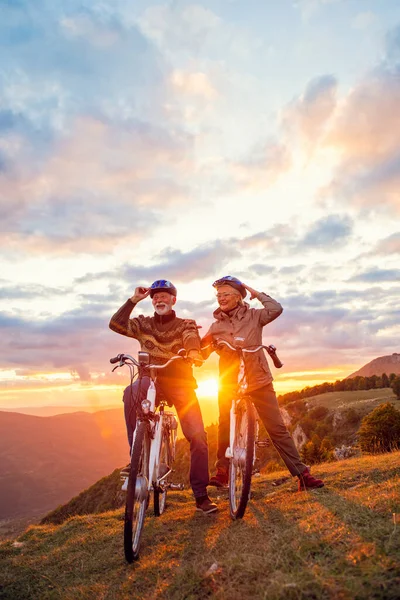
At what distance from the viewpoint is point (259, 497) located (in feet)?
25.6

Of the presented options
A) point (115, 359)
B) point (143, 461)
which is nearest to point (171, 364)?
point (115, 359)

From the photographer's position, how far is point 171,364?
691 centimetres

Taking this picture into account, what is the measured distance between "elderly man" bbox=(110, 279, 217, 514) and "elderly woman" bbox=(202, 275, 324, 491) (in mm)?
637

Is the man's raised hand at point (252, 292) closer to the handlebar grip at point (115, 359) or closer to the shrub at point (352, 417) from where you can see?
the handlebar grip at point (115, 359)

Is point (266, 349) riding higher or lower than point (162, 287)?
lower

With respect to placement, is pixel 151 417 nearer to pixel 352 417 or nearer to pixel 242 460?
pixel 242 460

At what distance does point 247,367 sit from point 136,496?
2770mm

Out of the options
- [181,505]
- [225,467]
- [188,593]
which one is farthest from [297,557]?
[181,505]

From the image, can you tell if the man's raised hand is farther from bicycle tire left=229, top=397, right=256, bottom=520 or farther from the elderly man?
bicycle tire left=229, top=397, right=256, bottom=520

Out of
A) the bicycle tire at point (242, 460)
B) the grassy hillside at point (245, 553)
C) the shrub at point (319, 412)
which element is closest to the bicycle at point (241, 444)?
the bicycle tire at point (242, 460)

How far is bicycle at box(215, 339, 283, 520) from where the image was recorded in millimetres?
5801

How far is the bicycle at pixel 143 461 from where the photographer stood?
16.5 ft

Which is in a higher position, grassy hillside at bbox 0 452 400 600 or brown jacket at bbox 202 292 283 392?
brown jacket at bbox 202 292 283 392

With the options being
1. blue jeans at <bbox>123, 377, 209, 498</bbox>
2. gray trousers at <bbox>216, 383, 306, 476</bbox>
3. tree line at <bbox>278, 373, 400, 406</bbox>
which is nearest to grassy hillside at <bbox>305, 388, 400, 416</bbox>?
tree line at <bbox>278, 373, 400, 406</bbox>
